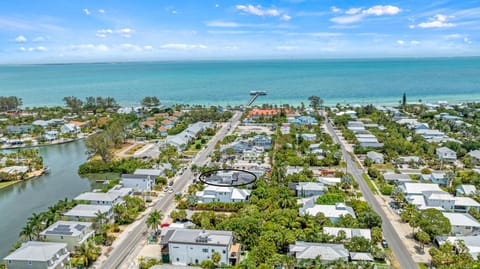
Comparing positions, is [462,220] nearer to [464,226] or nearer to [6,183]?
[464,226]

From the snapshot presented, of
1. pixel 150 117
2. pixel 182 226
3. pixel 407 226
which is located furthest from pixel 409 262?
pixel 150 117

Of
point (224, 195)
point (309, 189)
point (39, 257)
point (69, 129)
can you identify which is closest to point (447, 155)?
point (309, 189)

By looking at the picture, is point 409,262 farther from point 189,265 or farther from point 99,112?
point 99,112

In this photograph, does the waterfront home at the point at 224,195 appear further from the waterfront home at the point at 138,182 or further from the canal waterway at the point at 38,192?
the canal waterway at the point at 38,192

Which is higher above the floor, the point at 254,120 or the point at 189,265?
the point at 254,120

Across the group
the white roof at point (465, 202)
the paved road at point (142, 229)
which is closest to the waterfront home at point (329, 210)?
the white roof at point (465, 202)
